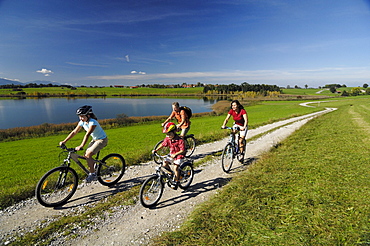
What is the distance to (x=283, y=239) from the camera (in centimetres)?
333

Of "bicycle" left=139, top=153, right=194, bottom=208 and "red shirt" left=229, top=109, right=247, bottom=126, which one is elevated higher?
"red shirt" left=229, top=109, right=247, bottom=126

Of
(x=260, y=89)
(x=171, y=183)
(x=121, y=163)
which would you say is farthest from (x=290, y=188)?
(x=260, y=89)

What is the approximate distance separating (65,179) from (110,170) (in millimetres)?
1297

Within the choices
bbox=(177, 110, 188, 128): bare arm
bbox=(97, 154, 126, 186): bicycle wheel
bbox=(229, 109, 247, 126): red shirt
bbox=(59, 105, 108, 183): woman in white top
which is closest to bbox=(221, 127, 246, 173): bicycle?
bbox=(229, 109, 247, 126): red shirt

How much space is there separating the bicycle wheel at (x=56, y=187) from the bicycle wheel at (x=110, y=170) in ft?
2.74

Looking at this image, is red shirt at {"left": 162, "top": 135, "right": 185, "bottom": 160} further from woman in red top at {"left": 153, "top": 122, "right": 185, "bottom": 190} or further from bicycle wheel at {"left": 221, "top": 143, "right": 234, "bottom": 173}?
bicycle wheel at {"left": 221, "top": 143, "right": 234, "bottom": 173}

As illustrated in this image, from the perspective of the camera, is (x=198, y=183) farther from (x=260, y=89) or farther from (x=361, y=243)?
(x=260, y=89)

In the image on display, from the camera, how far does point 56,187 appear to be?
532 centimetres

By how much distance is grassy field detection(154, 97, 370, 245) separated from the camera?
3412 mm

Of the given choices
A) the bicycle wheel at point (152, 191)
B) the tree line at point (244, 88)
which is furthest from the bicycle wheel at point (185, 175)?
the tree line at point (244, 88)

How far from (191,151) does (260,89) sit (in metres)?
167

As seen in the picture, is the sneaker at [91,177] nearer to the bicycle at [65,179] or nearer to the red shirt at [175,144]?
the bicycle at [65,179]

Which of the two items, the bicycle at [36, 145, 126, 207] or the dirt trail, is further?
the bicycle at [36, 145, 126, 207]

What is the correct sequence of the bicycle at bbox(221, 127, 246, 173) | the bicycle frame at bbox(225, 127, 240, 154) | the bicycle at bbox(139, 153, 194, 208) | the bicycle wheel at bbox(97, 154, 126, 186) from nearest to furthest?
the bicycle at bbox(139, 153, 194, 208), the bicycle wheel at bbox(97, 154, 126, 186), the bicycle at bbox(221, 127, 246, 173), the bicycle frame at bbox(225, 127, 240, 154)
